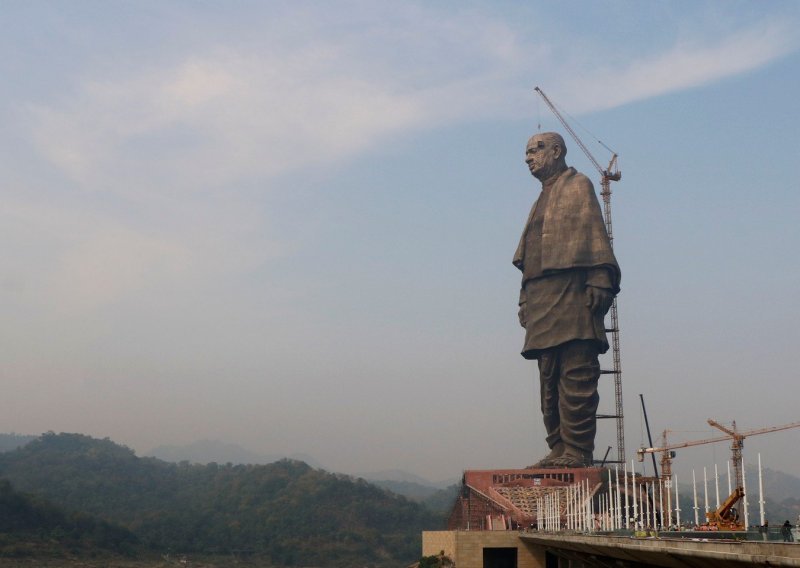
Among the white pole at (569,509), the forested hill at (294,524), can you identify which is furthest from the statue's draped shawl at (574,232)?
the forested hill at (294,524)

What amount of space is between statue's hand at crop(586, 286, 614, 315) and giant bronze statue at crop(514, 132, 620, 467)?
103mm

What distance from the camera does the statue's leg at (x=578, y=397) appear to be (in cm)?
10488

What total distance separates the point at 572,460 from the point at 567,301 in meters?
16.3

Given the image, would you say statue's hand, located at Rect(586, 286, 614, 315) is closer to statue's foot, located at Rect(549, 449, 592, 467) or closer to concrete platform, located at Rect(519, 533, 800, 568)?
statue's foot, located at Rect(549, 449, 592, 467)

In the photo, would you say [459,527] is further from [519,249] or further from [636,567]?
[636,567]

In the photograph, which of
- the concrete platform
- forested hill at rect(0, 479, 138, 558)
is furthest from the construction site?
forested hill at rect(0, 479, 138, 558)

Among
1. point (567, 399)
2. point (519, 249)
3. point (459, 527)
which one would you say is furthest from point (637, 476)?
point (519, 249)

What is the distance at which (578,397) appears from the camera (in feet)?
344

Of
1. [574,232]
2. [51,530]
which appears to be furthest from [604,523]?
[51,530]

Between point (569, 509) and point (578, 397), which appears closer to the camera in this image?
point (569, 509)

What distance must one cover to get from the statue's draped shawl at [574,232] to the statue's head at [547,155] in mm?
1579

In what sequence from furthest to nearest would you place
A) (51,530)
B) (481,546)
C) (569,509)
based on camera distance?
(51,530), (569,509), (481,546)

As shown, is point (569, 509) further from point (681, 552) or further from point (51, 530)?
point (51, 530)

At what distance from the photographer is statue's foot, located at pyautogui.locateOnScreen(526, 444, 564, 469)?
345 feet
